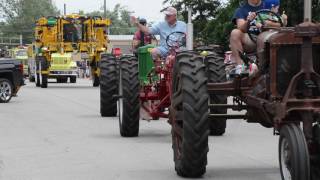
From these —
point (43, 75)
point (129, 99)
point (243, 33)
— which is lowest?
point (43, 75)

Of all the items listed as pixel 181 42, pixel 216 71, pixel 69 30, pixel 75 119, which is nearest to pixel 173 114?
pixel 216 71

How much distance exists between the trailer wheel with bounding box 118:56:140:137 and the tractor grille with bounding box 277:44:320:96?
538 centimetres

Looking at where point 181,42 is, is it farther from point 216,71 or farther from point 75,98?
point 75,98

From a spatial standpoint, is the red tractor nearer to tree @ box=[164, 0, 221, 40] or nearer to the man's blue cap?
the man's blue cap

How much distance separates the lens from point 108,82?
16.2m

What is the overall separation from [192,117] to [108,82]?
7910 millimetres

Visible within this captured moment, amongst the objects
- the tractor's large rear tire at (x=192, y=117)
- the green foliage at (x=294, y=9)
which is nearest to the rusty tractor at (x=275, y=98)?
the tractor's large rear tire at (x=192, y=117)

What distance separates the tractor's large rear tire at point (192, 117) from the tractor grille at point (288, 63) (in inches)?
41.4

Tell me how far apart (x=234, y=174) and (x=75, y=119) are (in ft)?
27.5

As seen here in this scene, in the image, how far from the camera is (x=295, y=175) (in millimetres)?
6883

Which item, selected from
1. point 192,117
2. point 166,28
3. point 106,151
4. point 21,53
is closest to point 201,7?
point 21,53

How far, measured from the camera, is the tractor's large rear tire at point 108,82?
637 inches

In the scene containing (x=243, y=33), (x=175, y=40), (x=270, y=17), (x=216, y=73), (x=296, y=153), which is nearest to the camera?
(x=296, y=153)

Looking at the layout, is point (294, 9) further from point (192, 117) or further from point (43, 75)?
point (192, 117)
